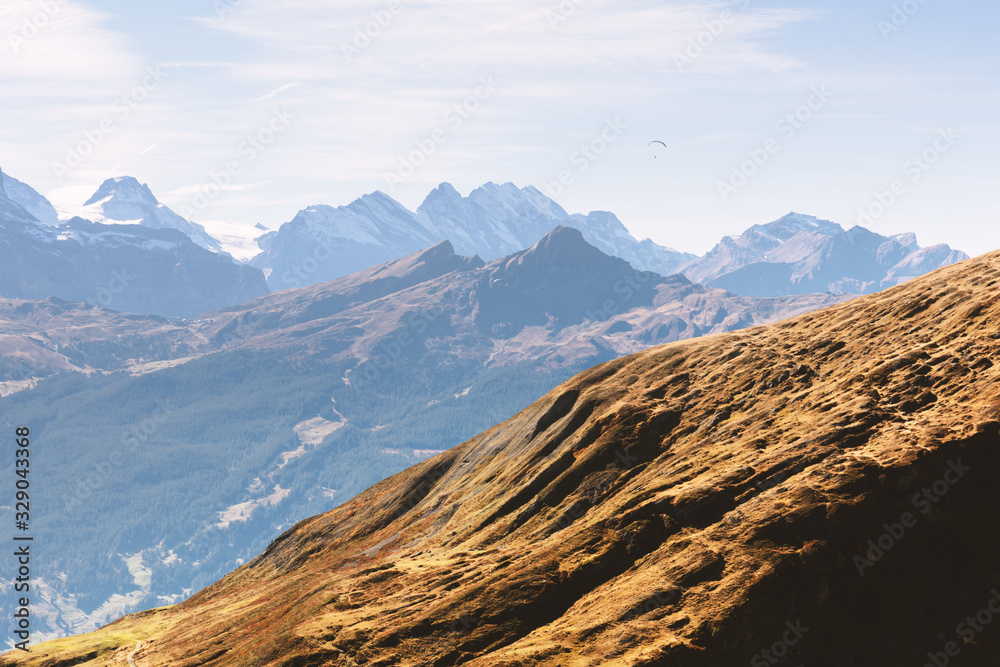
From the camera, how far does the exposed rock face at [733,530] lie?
53.2 meters

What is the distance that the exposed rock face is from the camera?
174 feet

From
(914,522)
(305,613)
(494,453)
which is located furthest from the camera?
(494,453)

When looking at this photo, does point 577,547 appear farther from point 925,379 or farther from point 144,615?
point 144,615

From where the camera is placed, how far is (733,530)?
6056 cm

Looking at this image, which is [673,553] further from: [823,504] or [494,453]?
[494,453]

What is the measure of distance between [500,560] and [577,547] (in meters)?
10.5

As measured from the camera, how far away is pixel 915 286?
8525cm

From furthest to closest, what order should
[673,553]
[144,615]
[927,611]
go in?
[144,615] → [673,553] → [927,611]

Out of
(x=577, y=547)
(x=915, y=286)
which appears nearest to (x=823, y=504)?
(x=577, y=547)

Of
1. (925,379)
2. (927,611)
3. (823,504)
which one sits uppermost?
(925,379)

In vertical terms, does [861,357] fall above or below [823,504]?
above

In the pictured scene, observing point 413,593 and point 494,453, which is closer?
point 413,593

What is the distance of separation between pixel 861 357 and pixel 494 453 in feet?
225

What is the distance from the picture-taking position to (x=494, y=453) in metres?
129
